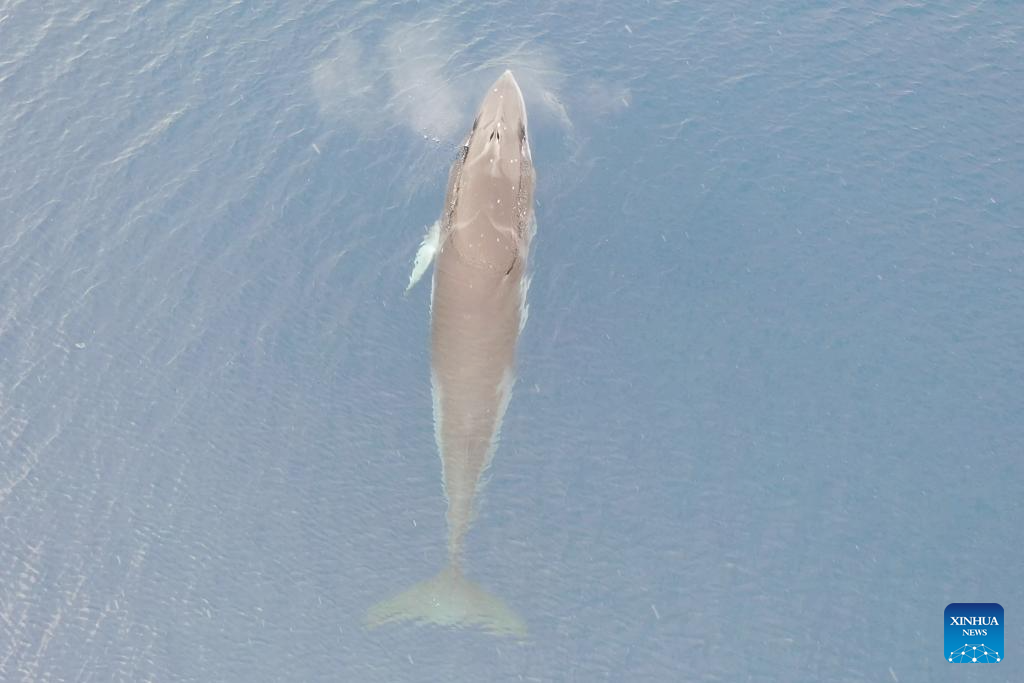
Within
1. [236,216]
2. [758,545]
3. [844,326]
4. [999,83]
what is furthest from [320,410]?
[999,83]

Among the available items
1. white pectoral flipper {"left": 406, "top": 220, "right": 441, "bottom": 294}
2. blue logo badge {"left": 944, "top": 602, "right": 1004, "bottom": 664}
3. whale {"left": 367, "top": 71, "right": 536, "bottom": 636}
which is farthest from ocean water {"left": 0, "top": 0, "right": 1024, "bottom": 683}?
white pectoral flipper {"left": 406, "top": 220, "right": 441, "bottom": 294}

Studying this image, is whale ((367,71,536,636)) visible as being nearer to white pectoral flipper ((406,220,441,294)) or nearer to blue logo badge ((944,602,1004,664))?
white pectoral flipper ((406,220,441,294))

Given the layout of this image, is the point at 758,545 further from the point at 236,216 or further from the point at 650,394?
the point at 236,216

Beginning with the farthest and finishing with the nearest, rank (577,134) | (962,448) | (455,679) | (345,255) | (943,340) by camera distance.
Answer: (577,134), (345,255), (943,340), (962,448), (455,679)

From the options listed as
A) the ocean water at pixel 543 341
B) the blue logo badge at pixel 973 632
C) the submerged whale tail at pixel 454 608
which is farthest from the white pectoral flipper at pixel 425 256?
the blue logo badge at pixel 973 632

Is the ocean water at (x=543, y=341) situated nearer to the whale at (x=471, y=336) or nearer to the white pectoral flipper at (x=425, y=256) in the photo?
the whale at (x=471, y=336)
